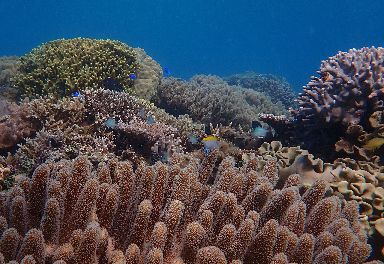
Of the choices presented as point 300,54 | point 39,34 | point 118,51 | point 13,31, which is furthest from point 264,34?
point 118,51

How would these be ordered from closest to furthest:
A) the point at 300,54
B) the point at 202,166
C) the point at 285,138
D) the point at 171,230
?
the point at 171,230 < the point at 202,166 < the point at 285,138 < the point at 300,54

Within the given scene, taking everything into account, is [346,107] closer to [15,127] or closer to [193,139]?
[193,139]

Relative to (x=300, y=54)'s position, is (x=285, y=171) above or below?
below

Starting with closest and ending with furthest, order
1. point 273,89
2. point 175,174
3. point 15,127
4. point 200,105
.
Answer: point 175,174
point 15,127
point 200,105
point 273,89

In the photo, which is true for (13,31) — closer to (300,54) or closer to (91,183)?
(300,54)

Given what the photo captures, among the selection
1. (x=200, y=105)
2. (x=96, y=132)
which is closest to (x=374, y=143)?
(x=96, y=132)

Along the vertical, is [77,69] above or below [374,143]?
above

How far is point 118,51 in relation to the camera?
886 centimetres

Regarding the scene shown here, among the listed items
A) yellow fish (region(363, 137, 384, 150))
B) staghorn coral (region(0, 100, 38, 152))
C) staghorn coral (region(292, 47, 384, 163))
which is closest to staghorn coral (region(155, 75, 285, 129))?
staghorn coral (region(292, 47, 384, 163))

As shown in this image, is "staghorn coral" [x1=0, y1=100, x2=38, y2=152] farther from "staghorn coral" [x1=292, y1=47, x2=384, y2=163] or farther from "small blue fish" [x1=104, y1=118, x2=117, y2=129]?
"staghorn coral" [x1=292, y1=47, x2=384, y2=163]

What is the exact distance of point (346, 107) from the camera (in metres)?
4.89

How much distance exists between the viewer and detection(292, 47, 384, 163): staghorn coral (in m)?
4.76

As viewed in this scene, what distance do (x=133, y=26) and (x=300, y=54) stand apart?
97.5m

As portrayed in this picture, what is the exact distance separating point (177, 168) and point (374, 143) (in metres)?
3.48
